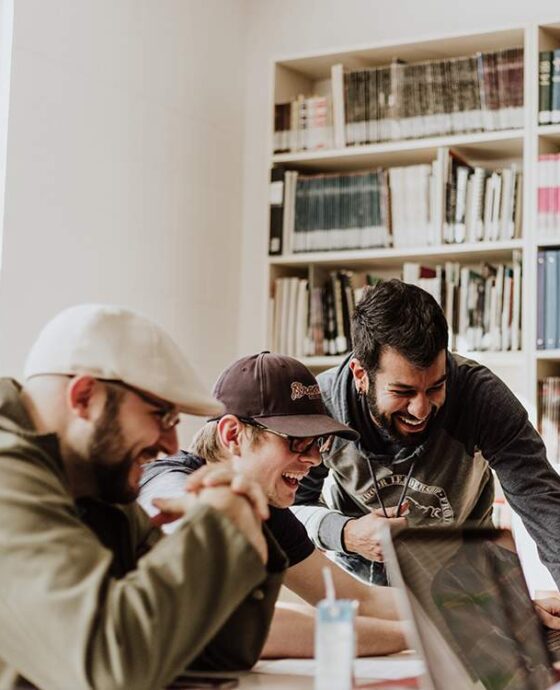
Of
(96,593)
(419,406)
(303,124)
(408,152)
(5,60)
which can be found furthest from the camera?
(303,124)

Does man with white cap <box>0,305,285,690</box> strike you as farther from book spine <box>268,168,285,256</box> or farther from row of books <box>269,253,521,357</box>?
book spine <box>268,168,285,256</box>

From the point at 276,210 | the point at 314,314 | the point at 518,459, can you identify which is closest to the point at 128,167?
the point at 276,210

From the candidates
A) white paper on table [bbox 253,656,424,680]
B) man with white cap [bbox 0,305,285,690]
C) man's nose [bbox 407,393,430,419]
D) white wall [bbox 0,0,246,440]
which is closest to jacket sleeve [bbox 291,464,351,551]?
man's nose [bbox 407,393,430,419]

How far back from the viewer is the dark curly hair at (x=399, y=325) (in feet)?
7.32

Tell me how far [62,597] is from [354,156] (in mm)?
3090

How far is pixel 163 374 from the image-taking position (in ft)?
4.30

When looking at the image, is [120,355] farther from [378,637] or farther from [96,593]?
[378,637]

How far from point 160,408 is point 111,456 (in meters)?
0.08

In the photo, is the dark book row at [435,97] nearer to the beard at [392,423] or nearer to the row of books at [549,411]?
the row of books at [549,411]

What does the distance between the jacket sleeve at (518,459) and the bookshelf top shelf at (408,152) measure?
164cm

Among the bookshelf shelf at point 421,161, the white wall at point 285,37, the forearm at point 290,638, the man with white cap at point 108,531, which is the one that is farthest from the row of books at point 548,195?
the man with white cap at point 108,531

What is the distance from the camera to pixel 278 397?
200cm

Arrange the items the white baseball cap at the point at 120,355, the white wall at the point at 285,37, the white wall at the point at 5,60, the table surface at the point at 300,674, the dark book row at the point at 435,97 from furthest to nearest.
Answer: the white wall at the point at 285,37, the dark book row at the point at 435,97, the white wall at the point at 5,60, the table surface at the point at 300,674, the white baseball cap at the point at 120,355

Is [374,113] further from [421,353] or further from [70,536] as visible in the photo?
[70,536]
